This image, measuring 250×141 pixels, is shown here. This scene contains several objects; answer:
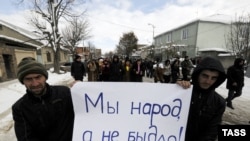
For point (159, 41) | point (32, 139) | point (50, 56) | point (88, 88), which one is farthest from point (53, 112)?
point (159, 41)

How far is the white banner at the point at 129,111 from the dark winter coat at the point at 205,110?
0.07 metres

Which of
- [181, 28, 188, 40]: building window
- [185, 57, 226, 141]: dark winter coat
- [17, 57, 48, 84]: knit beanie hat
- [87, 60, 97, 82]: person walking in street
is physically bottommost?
Answer: [87, 60, 97, 82]: person walking in street

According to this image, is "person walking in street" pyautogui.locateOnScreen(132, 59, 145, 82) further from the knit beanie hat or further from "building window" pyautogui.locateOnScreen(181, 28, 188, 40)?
"building window" pyautogui.locateOnScreen(181, 28, 188, 40)

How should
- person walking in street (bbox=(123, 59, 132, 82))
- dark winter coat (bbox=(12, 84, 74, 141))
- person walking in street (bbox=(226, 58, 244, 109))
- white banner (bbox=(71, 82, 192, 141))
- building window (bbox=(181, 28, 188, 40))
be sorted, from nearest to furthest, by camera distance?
dark winter coat (bbox=(12, 84, 74, 141)) < white banner (bbox=(71, 82, 192, 141)) < person walking in street (bbox=(226, 58, 244, 109)) < person walking in street (bbox=(123, 59, 132, 82)) < building window (bbox=(181, 28, 188, 40))

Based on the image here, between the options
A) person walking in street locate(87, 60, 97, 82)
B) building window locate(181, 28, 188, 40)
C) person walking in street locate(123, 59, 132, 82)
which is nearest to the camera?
person walking in street locate(123, 59, 132, 82)

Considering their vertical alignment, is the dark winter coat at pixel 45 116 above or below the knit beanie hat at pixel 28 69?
below

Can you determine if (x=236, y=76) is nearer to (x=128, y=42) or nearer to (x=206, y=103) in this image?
(x=206, y=103)

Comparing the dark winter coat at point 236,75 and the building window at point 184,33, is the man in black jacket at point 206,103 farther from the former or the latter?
the building window at point 184,33

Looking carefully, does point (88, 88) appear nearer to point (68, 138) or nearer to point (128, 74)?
point (68, 138)

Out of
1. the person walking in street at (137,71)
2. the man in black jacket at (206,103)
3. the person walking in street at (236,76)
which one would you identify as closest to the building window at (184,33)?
the person walking in street at (137,71)

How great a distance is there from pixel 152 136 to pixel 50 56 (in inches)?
1526

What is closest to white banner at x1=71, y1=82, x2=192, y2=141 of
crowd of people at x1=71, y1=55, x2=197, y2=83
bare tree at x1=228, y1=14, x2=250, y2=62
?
crowd of people at x1=71, y1=55, x2=197, y2=83

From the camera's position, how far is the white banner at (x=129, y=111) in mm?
2117

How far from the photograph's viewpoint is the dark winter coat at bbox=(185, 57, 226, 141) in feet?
6.56
